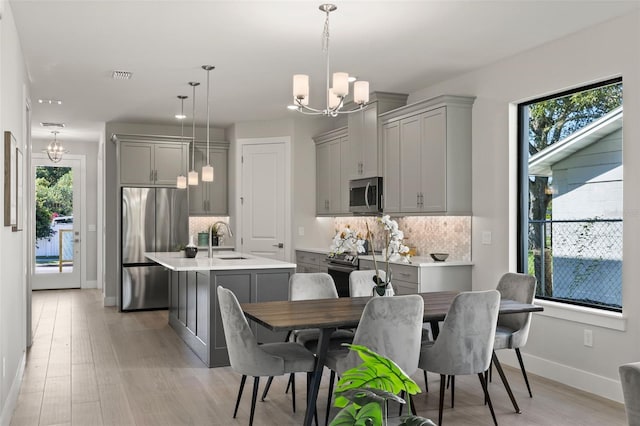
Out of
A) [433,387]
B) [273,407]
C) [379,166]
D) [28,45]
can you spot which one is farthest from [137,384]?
[379,166]

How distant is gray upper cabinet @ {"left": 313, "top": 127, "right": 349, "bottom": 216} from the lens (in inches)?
283

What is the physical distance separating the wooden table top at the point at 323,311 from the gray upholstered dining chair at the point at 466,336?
0.48ft

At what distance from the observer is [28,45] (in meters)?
4.71

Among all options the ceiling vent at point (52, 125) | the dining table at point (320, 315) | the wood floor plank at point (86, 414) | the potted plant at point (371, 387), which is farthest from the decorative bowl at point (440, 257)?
the ceiling vent at point (52, 125)

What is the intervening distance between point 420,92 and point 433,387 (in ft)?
10.5

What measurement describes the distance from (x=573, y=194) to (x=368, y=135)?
8.10 ft

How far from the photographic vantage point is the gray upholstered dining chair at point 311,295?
13.3ft

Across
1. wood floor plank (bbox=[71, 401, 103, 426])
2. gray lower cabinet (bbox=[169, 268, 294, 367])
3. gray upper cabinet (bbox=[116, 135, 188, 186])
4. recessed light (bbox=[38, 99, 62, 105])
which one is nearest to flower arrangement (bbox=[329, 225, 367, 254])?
gray lower cabinet (bbox=[169, 268, 294, 367])

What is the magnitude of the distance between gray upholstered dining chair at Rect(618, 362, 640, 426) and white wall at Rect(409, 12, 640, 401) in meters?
2.42

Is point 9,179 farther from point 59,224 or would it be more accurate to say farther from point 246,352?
point 59,224

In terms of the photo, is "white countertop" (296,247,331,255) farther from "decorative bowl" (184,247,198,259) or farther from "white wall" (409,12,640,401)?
"white wall" (409,12,640,401)

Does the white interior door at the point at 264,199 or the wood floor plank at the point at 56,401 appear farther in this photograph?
the white interior door at the point at 264,199

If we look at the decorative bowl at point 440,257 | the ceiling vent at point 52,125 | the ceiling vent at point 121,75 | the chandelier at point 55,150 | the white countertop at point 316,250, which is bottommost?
the white countertop at point 316,250

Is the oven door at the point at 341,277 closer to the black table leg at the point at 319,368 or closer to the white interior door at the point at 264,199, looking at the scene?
the white interior door at the point at 264,199
